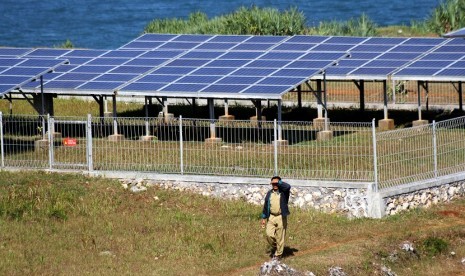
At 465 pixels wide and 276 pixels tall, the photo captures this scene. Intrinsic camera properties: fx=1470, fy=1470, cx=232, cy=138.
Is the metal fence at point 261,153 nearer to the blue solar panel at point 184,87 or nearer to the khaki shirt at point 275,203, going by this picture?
the blue solar panel at point 184,87

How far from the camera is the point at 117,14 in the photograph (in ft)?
436

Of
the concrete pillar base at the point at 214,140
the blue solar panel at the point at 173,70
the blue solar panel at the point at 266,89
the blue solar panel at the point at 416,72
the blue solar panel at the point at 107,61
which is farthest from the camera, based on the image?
the blue solar panel at the point at 107,61

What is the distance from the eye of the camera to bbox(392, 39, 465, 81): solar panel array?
41.7 m

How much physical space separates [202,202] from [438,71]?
1072cm

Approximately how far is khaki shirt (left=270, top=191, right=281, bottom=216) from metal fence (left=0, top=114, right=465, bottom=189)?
161 inches

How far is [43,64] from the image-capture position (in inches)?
1650

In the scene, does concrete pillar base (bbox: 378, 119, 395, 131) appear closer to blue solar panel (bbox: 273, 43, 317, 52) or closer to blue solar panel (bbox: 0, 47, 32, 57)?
blue solar panel (bbox: 273, 43, 317, 52)

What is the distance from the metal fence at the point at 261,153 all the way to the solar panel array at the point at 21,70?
0.94 m

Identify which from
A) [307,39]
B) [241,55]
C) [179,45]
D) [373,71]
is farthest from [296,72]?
[179,45]

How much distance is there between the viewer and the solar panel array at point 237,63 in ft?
132

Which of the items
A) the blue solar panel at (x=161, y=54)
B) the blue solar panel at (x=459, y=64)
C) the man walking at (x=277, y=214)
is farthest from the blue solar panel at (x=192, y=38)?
the man walking at (x=277, y=214)

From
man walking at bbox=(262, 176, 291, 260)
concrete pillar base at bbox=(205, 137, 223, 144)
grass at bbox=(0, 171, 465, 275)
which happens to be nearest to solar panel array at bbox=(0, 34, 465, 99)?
concrete pillar base at bbox=(205, 137, 223, 144)

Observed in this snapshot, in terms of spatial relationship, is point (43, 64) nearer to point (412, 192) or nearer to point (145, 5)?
point (412, 192)

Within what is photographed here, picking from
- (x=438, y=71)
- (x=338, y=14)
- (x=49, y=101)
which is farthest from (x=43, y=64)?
(x=338, y=14)
